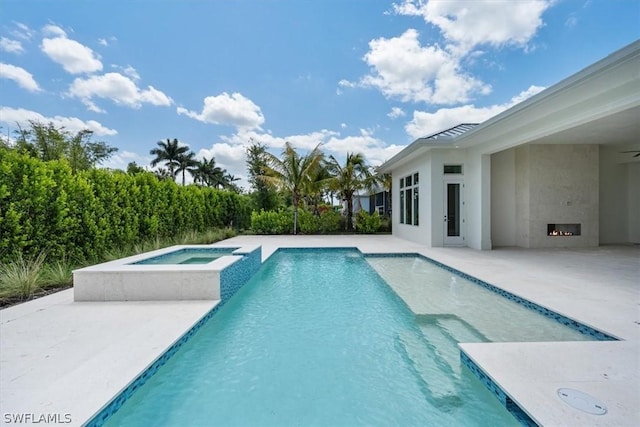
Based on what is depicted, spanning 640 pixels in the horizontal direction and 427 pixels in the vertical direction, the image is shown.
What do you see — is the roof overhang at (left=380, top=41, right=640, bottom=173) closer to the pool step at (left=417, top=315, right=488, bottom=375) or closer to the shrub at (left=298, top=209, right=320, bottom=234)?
the pool step at (left=417, top=315, right=488, bottom=375)

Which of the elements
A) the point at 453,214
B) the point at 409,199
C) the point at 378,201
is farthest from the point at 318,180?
the point at 378,201

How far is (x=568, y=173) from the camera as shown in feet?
30.9

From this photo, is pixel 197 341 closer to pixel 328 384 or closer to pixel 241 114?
pixel 328 384

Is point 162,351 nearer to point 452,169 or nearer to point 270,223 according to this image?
point 452,169

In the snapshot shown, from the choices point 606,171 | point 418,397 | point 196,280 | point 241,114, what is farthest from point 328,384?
point 241,114

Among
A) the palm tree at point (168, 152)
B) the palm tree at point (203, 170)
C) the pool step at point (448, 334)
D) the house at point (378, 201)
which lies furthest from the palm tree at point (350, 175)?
the palm tree at point (203, 170)

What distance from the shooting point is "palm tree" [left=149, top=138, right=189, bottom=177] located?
34.8m

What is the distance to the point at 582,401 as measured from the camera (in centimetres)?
195

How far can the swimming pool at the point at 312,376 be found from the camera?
2205 millimetres

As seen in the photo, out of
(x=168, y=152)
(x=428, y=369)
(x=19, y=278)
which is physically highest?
(x=168, y=152)

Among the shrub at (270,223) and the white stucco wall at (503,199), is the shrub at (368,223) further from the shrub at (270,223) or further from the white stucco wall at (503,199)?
the white stucco wall at (503,199)

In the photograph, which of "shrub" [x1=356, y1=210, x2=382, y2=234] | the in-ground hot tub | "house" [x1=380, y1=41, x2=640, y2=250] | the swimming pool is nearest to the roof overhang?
"house" [x1=380, y1=41, x2=640, y2=250]

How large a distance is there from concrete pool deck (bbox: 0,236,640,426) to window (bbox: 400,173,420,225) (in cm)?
658

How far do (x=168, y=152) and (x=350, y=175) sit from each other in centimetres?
2805
